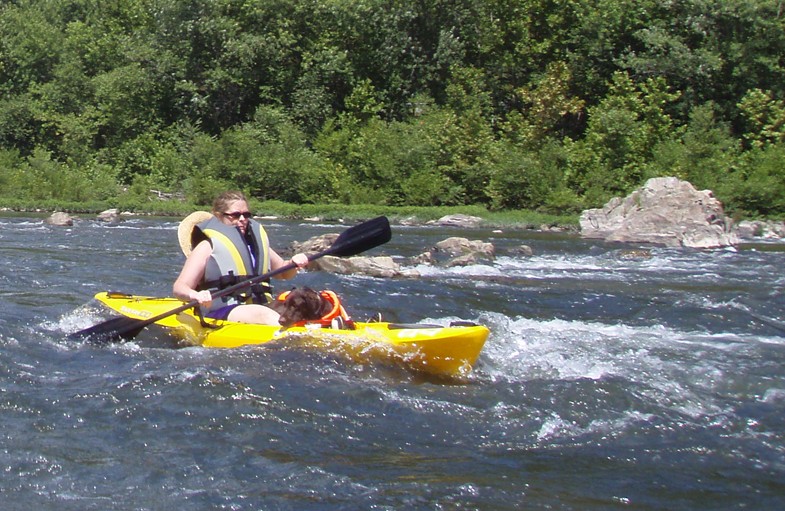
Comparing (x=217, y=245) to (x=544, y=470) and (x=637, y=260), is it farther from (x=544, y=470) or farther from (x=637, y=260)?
(x=637, y=260)

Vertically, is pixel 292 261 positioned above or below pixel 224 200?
below

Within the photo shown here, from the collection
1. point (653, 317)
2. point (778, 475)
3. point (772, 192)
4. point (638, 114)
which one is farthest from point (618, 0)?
point (778, 475)

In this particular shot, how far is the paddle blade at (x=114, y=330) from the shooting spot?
6.64 metres

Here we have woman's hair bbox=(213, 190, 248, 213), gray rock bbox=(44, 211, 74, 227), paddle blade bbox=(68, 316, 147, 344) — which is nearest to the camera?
woman's hair bbox=(213, 190, 248, 213)

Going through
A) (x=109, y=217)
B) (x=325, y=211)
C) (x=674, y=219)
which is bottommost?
(x=325, y=211)

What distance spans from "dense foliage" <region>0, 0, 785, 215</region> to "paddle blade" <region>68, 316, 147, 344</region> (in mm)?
16102

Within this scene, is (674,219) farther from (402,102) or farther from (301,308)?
(402,102)

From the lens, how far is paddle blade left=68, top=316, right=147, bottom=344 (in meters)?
6.64

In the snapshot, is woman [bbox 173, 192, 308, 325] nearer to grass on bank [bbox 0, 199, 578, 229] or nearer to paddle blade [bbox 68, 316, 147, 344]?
paddle blade [bbox 68, 316, 147, 344]

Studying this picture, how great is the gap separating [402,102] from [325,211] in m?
7.73

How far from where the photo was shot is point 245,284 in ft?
20.9

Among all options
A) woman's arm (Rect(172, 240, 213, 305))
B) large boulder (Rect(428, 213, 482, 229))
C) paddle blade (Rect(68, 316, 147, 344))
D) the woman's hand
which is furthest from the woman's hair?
large boulder (Rect(428, 213, 482, 229))

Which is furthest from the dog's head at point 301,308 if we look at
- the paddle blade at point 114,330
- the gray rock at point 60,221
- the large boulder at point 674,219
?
the gray rock at point 60,221

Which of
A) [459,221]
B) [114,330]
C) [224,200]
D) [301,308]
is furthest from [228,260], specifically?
[459,221]
